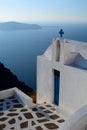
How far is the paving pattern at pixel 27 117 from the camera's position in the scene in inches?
356

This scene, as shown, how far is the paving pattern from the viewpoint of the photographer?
9.04 metres

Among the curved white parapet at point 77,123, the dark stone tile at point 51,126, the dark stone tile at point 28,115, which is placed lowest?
the dark stone tile at point 28,115

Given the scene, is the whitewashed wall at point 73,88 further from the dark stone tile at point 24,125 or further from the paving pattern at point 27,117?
the dark stone tile at point 24,125

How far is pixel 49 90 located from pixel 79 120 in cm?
578

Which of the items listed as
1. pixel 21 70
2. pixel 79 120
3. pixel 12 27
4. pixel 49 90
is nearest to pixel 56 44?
pixel 49 90

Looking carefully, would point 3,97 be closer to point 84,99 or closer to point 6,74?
point 84,99

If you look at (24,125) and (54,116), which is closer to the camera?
(24,125)

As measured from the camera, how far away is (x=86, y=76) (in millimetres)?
8742

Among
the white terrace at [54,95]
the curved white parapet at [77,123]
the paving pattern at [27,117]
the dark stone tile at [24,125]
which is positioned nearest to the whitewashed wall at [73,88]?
the white terrace at [54,95]

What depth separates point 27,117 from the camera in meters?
9.84

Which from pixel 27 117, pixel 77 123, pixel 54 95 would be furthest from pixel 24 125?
pixel 77 123

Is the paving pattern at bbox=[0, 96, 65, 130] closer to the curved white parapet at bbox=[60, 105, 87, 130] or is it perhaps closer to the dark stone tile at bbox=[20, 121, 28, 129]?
the dark stone tile at bbox=[20, 121, 28, 129]

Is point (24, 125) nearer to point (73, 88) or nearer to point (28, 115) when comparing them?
point (28, 115)

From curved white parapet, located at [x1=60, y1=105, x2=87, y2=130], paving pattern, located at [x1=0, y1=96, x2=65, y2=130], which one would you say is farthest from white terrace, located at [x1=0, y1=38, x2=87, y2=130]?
curved white parapet, located at [x1=60, y1=105, x2=87, y2=130]
